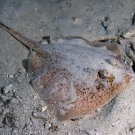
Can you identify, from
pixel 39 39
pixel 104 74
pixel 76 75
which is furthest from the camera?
pixel 39 39

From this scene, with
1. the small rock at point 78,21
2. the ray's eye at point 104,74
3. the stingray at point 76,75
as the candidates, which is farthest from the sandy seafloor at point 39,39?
the ray's eye at point 104,74

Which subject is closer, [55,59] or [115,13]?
[55,59]

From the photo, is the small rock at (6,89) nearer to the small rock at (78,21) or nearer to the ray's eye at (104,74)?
the ray's eye at (104,74)

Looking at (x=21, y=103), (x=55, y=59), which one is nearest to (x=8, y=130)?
(x=21, y=103)

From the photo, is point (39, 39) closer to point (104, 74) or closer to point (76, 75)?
point (76, 75)

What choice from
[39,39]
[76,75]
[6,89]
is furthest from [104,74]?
[39,39]

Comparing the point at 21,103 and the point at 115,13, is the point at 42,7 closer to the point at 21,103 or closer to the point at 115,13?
the point at 115,13
